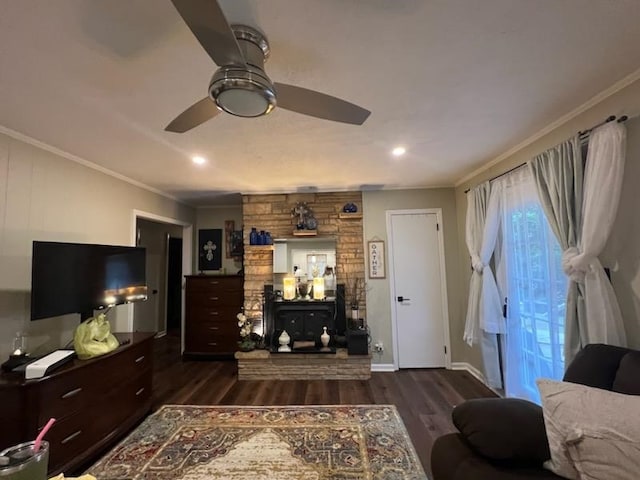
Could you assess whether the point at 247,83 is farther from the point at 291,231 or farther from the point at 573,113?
the point at 291,231

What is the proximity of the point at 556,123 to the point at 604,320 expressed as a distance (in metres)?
1.46

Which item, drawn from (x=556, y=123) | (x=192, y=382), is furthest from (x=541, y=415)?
(x=192, y=382)

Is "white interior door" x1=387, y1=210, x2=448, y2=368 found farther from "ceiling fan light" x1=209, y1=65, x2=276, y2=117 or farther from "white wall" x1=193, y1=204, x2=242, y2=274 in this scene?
"ceiling fan light" x1=209, y1=65, x2=276, y2=117

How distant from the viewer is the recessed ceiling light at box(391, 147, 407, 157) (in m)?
2.70

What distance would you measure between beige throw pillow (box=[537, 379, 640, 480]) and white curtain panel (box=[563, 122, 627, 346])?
703 mm

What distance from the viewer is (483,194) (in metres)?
3.21

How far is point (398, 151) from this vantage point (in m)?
2.75

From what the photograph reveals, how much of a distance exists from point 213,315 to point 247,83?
4.13 meters

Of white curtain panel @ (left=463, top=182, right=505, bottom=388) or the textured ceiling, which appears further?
white curtain panel @ (left=463, top=182, right=505, bottom=388)

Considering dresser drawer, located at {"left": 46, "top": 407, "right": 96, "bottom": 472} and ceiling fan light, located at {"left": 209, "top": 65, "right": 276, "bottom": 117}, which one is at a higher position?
ceiling fan light, located at {"left": 209, "top": 65, "right": 276, "bottom": 117}

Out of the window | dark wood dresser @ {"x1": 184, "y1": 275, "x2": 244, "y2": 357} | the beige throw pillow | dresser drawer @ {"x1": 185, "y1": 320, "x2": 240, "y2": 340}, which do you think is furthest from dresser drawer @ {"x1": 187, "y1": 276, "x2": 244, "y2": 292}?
the beige throw pillow

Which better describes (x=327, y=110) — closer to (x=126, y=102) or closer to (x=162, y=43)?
(x=162, y=43)

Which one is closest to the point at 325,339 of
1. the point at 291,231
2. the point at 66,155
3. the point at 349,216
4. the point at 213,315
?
the point at 291,231

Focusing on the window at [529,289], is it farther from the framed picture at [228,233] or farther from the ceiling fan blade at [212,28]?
the framed picture at [228,233]
